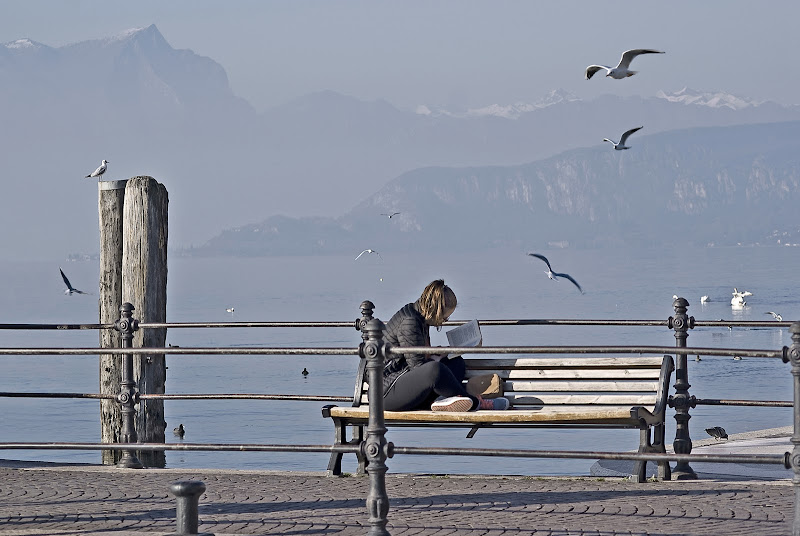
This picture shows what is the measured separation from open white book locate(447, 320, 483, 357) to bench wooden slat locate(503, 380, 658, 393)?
2.25 ft

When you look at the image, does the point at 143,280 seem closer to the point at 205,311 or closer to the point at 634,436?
the point at 634,436

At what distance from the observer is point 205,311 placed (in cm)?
9475

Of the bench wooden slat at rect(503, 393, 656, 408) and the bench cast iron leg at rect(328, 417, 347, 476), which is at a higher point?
the bench wooden slat at rect(503, 393, 656, 408)

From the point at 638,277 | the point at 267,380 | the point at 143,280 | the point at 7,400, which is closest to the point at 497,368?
the point at 143,280

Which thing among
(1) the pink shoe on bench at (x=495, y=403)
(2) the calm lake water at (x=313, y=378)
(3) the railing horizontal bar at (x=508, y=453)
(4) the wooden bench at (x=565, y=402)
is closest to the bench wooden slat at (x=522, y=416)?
(4) the wooden bench at (x=565, y=402)

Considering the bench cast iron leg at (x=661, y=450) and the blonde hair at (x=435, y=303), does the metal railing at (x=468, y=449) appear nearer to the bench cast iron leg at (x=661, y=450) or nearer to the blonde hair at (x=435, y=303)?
the bench cast iron leg at (x=661, y=450)

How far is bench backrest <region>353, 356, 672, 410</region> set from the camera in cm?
934

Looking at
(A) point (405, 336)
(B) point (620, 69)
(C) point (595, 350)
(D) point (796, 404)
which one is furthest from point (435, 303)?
(B) point (620, 69)

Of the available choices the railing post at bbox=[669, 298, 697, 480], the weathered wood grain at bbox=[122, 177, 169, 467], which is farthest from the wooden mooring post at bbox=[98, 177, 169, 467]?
the railing post at bbox=[669, 298, 697, 480]

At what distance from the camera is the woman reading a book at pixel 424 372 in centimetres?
916

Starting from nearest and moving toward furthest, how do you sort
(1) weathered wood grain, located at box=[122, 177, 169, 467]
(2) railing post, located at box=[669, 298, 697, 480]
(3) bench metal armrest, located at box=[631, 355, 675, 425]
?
(3) bench metal armrest, located at box=[631, 355, 675, 425] → (2) railing post, located at box=[669, 298, 697, 480] → (1) weathered wood grain, located at box=[122, 177, 169, 467]

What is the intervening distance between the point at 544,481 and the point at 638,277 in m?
145

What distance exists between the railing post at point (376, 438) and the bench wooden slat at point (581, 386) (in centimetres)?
268

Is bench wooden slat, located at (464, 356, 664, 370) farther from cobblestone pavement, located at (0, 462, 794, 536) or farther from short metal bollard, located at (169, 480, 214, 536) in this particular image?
short metal bollard, located at (169, 480, 214, 536)
